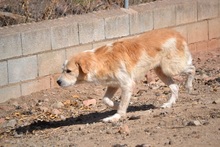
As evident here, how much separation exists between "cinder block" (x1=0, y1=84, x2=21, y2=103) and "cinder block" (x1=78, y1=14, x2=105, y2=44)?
4.57 feet

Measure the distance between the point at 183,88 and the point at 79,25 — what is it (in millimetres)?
1951

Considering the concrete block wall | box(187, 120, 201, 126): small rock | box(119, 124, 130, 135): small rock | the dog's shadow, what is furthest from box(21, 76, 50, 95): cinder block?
box(187, 120, 201, 126): small rock

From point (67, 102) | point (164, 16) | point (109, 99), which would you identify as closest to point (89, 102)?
point (67, 102)

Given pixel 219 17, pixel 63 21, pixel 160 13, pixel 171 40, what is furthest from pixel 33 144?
pixel 219 17

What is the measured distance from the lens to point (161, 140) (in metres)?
7.28

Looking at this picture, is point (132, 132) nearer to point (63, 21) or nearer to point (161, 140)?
point (161, 140)

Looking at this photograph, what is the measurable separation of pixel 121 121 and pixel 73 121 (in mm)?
883

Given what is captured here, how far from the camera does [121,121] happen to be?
8.57 m

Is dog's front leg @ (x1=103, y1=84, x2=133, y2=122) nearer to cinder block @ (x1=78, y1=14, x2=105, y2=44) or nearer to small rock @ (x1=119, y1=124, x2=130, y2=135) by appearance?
small rock @ (x1=119, y1=124, x2=130, y2=135)

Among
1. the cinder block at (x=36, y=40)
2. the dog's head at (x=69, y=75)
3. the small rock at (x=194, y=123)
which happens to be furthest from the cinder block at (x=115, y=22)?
the small rock at (x=194, y=123)

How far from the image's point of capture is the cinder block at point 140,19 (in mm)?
11383

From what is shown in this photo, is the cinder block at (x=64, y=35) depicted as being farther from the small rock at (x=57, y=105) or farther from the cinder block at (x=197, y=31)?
the cinder block at (x=197, y=31)

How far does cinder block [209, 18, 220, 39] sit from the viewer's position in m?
12.9

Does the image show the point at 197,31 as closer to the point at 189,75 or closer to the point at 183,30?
the point at 183,30
